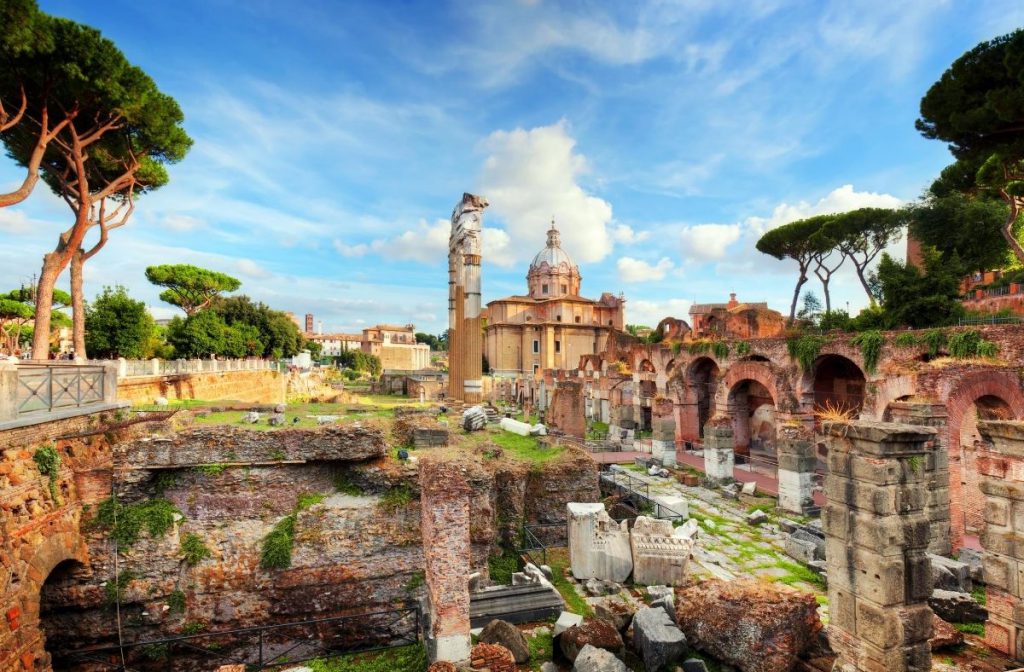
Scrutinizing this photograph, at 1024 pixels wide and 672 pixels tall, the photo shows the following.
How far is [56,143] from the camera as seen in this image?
12992 millimetres

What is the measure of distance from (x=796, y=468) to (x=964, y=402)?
328cm

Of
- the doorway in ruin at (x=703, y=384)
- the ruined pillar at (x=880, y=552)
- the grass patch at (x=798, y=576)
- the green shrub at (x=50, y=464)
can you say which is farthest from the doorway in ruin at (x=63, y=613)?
the doorway in ruin at (x=703, y=384)

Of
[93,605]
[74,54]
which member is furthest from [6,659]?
[74,54]

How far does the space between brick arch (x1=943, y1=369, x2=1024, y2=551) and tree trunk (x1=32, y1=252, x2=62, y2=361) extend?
68.2 ft

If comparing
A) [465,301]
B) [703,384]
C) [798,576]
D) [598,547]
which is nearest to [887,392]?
[798,576]

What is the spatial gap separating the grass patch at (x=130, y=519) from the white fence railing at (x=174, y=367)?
6.76 meters

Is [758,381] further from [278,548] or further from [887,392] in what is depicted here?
[278,548]

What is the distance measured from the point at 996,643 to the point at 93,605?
11054mm

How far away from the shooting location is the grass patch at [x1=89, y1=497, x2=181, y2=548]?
6.92 meters

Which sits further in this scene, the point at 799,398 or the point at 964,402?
the point at 799,398

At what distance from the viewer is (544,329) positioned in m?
48.9

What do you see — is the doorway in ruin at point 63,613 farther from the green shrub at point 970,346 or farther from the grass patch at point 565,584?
the green shrub at point 970,346

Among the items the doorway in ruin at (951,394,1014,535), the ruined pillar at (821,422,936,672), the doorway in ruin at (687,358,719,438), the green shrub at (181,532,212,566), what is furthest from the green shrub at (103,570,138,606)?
the doorway in ruin at (687,358,719,438)

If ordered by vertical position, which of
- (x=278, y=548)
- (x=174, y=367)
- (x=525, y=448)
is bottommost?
(x=278, y=548)
